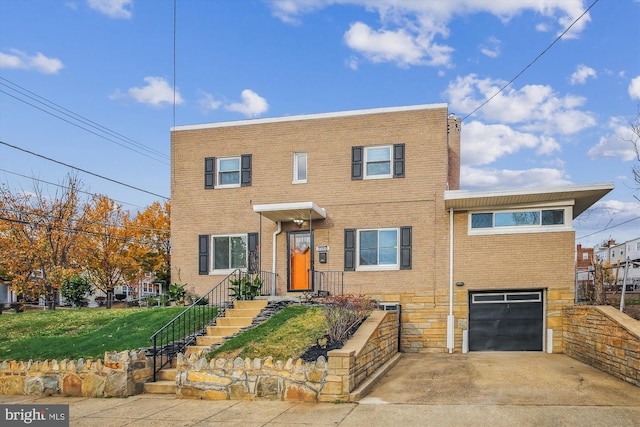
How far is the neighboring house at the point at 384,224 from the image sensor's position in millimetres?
15094

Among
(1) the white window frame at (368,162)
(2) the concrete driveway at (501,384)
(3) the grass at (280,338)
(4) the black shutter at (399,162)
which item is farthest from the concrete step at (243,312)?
(4) the black shutter at (399,162)

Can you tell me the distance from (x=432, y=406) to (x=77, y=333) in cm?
964

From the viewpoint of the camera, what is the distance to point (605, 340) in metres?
11.0

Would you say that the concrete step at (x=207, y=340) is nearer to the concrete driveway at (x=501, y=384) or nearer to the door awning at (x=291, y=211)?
the concrete driveway at (x=501, y=384)

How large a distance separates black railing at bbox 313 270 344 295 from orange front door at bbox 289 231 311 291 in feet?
Result: 1.04

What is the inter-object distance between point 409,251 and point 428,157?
9.36 ft

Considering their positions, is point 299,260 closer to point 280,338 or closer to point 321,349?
point 280,338

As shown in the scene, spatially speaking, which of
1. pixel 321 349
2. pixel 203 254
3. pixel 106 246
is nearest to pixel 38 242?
pixel 106 246

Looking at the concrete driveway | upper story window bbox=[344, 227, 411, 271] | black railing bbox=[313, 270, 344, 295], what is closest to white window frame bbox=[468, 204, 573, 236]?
upper story window bbox=[344, 227, 411, 271]

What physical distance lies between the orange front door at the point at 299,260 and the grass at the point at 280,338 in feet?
11.7

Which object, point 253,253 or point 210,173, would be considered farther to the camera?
point 210,173

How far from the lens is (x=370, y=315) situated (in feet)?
39.9

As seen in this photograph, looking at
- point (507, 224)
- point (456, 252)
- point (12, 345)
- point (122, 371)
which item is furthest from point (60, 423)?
point (507, 224)

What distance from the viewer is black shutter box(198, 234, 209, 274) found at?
17.5 meters
